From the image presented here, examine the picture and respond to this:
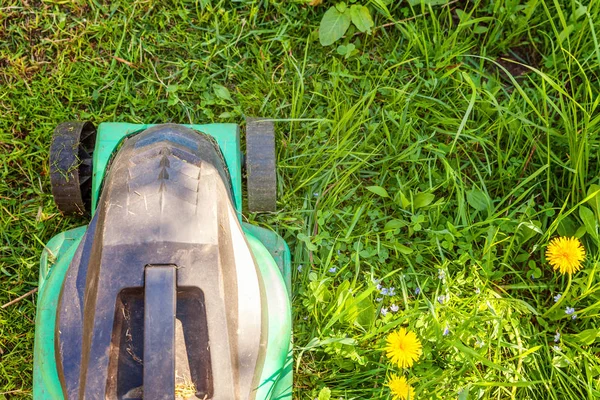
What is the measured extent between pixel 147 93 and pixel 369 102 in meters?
0.89

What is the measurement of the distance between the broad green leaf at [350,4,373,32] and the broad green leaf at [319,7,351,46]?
0.02 m

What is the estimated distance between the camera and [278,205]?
2367 mm

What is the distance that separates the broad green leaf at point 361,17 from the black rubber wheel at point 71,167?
1094 millimetres

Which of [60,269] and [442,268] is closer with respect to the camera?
[60,269]

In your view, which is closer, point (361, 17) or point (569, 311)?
point (569, 311)

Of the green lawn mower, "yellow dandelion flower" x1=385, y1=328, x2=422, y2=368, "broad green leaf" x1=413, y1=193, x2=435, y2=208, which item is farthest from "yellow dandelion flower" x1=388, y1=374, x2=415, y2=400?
"broad green leaf" x1=413, y1=193, x2=435, y2=208

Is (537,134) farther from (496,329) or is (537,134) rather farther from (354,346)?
(354,346)

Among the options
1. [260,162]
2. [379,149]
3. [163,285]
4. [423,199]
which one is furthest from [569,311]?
[163,285]

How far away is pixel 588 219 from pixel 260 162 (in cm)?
121

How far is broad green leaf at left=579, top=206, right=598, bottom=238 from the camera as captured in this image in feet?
7.23

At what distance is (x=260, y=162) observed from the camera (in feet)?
7.02

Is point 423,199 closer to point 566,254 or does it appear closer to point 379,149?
point 379,149

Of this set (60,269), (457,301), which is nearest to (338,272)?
(457,301)

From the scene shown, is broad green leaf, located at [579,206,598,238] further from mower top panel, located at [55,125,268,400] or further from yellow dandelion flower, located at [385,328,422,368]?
mower top panel, located at [55,125,268,400]
